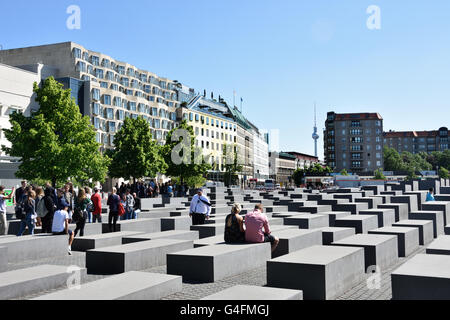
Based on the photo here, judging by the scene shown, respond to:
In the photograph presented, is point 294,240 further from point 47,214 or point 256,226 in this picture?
point 47,214

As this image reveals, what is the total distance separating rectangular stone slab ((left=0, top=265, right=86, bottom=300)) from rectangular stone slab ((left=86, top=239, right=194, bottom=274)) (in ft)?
4.73

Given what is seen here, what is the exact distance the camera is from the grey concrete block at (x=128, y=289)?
252 inches

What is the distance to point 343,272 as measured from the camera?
847 centimetres

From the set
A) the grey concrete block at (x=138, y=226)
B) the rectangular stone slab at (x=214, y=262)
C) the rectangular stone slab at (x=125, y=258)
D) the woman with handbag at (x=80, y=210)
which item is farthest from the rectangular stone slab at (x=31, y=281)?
the grey concrete block at (x=138, y=226)

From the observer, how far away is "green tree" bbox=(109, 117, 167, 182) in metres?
47.1

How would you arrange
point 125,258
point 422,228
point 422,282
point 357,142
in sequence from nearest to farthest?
point 422,282, point 125,258, point 422,228, point 357,142

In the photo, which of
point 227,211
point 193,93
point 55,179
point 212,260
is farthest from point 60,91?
point 193,93

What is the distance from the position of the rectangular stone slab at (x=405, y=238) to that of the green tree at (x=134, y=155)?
36500mm

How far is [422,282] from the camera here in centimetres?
650

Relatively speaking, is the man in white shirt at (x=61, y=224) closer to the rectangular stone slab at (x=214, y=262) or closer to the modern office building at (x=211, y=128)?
the rectangular stone slab at (x=214, y=262)

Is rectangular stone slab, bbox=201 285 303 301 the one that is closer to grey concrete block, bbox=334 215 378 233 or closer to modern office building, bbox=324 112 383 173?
grey concrete block, bbox=334 215 378 233

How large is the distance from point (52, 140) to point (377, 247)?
28.3 meters

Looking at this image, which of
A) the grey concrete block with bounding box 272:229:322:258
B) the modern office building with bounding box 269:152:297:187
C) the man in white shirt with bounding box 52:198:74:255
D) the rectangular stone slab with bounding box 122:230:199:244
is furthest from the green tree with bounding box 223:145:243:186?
the man in white shirt with bounding box 52:198:74:255

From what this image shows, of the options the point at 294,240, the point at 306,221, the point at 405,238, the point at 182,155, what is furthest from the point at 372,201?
the point at 182,155
